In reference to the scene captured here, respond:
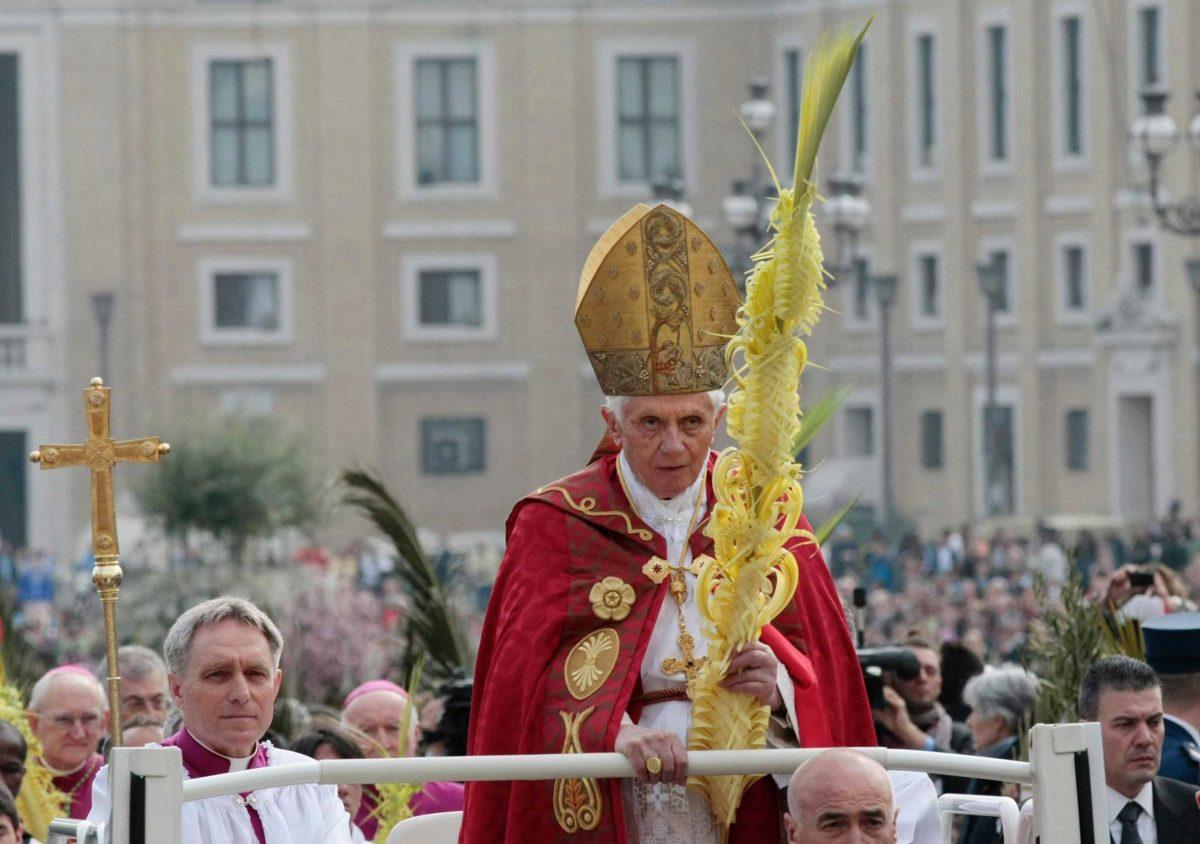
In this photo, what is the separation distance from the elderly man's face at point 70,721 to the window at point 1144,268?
3336 cm

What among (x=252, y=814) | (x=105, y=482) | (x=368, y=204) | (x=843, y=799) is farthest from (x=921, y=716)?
(x=368, y=204)

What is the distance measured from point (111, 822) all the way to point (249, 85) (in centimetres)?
4617

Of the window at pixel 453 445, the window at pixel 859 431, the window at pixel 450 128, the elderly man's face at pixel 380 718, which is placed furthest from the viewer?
the window at pixel 450 128

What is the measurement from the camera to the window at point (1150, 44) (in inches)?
1586

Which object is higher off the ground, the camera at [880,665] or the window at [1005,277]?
the window at [1005,277]

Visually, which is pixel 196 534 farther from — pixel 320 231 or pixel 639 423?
pixel 639 423

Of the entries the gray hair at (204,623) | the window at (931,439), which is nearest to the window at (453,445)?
the window at (931,439)

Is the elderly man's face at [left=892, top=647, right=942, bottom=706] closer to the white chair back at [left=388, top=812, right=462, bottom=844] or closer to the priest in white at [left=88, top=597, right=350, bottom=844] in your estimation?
the white chair back at [left=388, top=812, right=462, bottom=844]

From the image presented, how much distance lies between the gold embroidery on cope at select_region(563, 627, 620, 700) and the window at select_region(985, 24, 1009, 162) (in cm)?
3860

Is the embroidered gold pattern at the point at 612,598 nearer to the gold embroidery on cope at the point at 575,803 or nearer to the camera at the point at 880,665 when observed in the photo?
the gold embroidery on cope at the point at 575,803

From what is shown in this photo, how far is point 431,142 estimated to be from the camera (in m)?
50.0

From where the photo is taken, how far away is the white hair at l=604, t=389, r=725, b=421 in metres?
5.86

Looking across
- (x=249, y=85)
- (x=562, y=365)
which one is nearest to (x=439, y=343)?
(x=562, y=365)

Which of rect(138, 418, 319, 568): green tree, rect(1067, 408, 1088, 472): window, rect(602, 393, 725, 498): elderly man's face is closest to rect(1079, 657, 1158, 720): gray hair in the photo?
rect(602, 393, 725, 498): elderly man's face
